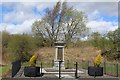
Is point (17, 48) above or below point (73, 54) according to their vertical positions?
above

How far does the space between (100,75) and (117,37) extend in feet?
69.3

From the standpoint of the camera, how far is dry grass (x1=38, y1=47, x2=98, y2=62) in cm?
2957

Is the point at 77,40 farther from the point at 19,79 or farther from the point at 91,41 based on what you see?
the point at 19,79

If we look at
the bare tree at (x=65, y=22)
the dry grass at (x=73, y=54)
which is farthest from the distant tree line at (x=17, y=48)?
the bare tree at (x=65, y=22)

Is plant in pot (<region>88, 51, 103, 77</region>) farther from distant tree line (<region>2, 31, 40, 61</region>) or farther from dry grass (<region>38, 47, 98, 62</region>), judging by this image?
dry grass (<region>38, 47, 98, 62</region>)

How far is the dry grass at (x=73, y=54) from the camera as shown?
1164 inches

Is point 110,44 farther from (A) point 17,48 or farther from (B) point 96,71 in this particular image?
(B) point 96,71

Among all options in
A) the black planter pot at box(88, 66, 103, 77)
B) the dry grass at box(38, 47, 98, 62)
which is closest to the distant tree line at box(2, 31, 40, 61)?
the dry grass at box(38, 47, 98, 62)

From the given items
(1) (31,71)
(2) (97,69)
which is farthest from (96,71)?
(1) (31,71)

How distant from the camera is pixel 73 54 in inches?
1211

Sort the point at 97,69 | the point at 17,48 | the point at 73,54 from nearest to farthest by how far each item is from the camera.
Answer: the point at 97,69, the point at 17,48, the point at 73,54

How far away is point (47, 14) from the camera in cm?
3556

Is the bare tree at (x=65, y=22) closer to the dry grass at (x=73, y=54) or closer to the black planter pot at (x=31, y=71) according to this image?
the dry grass at (x=73, y=54)

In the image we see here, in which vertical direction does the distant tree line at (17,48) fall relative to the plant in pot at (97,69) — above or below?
above
